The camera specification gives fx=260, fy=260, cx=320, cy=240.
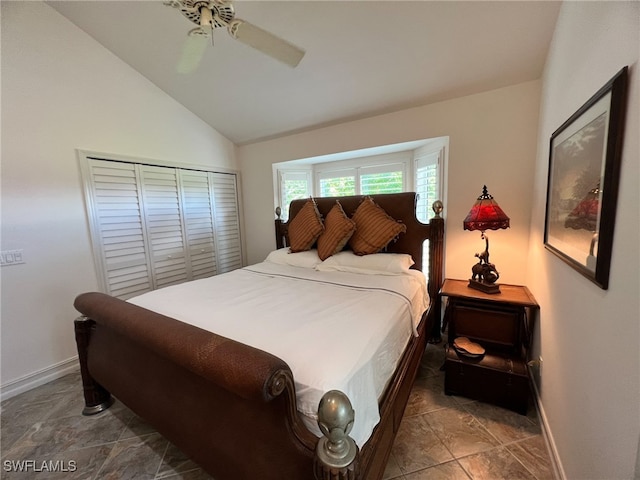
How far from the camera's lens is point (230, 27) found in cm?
139

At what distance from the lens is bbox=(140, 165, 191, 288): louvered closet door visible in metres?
2.89

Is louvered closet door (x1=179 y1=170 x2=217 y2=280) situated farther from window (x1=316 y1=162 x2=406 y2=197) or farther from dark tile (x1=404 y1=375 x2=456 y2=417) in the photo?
dark tile (x1=404 y1=375 x2=456 y2=417)

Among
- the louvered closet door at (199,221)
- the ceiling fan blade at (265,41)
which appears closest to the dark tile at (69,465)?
the louvered closet door at (199,221)

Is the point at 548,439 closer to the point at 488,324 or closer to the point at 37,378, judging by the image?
the point at 488,324

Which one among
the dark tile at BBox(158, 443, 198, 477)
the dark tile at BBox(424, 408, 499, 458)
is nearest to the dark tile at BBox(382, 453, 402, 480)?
the dark tile at BBox(424, 408, 499, 458)

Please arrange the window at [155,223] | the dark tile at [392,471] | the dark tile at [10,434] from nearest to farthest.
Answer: the dark tile at [392,471] < the dark tile at [10,434] < the window at [155,223]

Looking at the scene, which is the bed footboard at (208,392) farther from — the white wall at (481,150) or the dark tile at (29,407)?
the white wall at (481,150)

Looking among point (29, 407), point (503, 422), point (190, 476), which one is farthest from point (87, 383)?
point (503, 422)

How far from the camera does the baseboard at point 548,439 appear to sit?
4.22 feet

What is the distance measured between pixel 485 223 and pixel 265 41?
1.86 m

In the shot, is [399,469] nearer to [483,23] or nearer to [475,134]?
[475,134]

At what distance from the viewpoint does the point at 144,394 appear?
1424 millimetres

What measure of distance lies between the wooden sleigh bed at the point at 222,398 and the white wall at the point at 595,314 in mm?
747

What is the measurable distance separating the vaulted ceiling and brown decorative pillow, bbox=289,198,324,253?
1021mm
